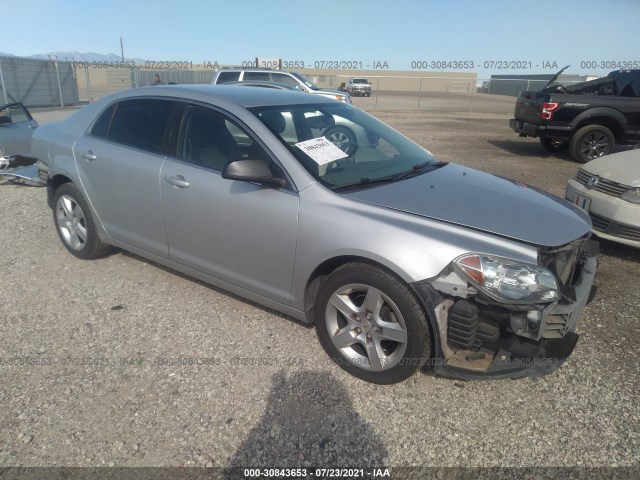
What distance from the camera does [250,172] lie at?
283 cm

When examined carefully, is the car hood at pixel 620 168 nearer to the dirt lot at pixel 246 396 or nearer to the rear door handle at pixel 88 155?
the dirt lot at pixel 246 396

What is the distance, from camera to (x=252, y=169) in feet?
9.29

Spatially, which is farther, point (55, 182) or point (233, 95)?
point (55, 182)

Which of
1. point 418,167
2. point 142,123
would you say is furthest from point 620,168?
point 142,123

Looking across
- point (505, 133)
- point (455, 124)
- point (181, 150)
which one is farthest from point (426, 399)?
point (455, 124)

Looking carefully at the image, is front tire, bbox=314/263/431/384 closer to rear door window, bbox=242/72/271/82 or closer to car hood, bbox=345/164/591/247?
car hood, bbox=345/164/591/247

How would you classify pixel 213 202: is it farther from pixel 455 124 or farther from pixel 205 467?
pixel 455 124

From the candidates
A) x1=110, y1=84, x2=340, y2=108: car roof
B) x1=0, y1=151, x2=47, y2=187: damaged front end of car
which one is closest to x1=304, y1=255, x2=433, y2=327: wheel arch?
x1=110, y1=84, x2=340, y2=108: car roof

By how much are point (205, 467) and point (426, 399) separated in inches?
50.0

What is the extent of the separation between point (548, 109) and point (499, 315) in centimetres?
871

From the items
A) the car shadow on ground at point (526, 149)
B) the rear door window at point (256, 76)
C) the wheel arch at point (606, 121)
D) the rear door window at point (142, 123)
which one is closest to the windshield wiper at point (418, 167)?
the rear door window at point (142, 123)

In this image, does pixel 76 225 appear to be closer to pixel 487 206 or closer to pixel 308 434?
pixel 308 434

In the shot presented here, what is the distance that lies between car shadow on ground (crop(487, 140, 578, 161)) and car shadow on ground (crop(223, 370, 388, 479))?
9.55 meters

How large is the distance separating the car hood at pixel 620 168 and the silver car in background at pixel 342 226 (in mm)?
1619
